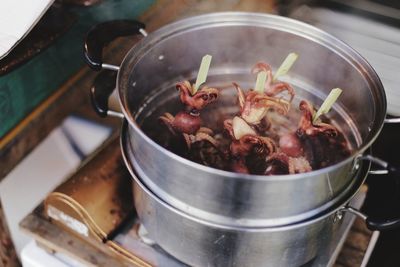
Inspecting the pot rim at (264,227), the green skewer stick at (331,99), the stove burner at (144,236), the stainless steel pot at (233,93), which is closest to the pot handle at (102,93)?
the stainless steel pot at (233,93)

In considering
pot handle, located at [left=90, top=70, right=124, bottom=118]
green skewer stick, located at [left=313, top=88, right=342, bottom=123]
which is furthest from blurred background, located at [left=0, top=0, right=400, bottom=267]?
green skewer stick, located at [left=313, top=88, right=342, bottom=123]

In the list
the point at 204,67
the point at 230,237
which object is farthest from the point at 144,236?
the point at 204,67

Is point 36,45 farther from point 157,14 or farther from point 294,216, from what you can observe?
point 294,216

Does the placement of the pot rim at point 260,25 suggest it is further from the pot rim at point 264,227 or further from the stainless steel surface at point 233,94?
the pot rim at point 264,227

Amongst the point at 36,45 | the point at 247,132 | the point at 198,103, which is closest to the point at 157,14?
the point at 36,45

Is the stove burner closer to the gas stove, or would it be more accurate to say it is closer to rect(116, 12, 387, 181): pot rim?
the gas stove

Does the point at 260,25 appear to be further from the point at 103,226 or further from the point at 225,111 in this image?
the point at 103,226

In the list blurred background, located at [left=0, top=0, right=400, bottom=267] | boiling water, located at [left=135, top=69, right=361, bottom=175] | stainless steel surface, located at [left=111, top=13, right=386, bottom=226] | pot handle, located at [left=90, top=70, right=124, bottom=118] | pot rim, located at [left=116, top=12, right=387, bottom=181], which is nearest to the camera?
stainless steel surface, located at [left=111, top=13, right=386, bottom=226]
